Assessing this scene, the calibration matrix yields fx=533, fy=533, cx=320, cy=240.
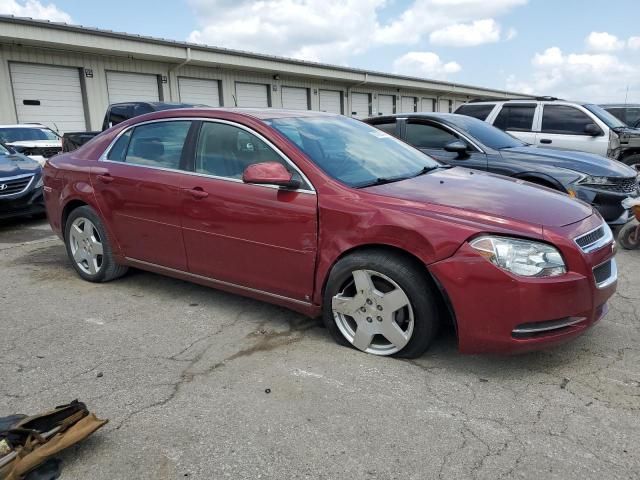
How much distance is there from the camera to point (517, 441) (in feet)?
8.13

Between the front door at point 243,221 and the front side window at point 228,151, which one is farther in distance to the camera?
the front side window at point 228,151

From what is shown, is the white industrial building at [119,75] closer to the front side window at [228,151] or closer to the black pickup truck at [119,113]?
the black pickup truck at [119,113]

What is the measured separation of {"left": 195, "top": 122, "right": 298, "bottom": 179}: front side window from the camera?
3689 millimetres

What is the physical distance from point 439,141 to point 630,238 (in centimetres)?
247

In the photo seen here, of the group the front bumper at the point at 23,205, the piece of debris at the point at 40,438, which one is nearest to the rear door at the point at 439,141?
the piece of debris at the point at 40,438

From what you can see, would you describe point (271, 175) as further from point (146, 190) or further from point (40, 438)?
point (40, 438)

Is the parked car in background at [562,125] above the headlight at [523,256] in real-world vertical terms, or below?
above

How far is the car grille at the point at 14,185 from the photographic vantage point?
290 inches

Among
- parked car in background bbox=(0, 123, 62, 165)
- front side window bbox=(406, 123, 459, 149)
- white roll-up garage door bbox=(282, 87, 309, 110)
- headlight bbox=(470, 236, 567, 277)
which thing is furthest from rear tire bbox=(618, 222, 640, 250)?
white roll-up garage door bbox=(282, 87, 309, 110)

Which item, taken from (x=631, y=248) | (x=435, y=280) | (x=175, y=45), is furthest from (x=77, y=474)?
(x=175, y=45)

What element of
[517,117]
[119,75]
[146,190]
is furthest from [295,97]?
[146,190]

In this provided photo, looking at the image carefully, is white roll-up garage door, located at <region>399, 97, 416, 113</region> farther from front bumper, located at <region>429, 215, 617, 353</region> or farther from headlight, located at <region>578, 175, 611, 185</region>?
front bumper, located at <region>429, 215, 617, 353</region>

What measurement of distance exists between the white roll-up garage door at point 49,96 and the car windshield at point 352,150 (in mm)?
14284

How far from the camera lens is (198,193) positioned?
12.6 feet
